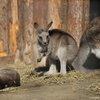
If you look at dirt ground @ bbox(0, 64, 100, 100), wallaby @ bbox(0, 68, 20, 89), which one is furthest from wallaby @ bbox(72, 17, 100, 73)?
wallaby @ bbox(0, 68, 20, 89)

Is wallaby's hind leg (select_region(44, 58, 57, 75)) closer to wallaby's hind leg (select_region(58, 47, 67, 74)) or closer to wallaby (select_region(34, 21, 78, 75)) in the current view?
wallaby (select_region(34, 21, 78, 75))

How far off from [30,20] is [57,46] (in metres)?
1.41

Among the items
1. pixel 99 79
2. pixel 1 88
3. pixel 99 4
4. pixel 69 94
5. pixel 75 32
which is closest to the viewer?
pixel 69 94

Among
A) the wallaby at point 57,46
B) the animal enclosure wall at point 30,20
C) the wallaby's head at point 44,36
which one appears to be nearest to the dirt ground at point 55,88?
the wallaby at point 57,46

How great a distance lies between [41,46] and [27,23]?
1.31 meters

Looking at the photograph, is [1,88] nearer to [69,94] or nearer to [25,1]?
[69,94]

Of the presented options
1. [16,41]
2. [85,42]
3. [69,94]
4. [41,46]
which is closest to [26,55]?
[16,41]

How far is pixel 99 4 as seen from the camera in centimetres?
962

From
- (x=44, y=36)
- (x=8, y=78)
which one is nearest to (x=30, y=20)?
(x=44, y=36)

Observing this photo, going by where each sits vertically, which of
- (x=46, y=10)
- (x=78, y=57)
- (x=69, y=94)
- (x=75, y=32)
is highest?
(x=46, y=10)

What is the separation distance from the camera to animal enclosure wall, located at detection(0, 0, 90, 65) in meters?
7.23

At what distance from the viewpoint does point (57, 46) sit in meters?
6.44

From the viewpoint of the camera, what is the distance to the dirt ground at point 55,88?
4129mm

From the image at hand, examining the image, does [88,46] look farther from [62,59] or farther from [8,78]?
[8,78]
